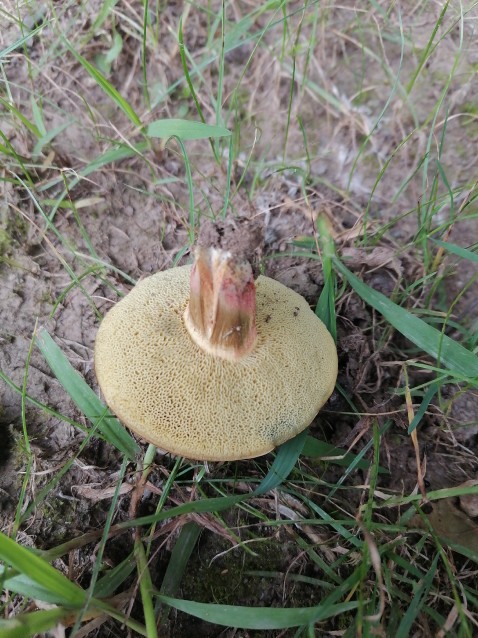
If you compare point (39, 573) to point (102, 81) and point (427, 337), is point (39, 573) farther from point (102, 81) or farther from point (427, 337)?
point (102, 81)

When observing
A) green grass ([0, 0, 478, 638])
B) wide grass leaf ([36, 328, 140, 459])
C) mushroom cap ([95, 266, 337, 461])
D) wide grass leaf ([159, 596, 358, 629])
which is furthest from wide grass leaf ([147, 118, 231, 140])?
wide grass leaf ([159, 596, 358, 629])

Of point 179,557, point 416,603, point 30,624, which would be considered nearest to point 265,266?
point 179,557

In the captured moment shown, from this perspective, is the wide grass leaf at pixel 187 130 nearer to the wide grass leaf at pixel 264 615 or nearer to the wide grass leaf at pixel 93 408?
the wide grass leaf at pixel 93 408

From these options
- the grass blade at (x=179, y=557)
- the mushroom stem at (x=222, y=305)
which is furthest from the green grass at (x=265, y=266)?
the mushroom stem at (x=222, y=305)

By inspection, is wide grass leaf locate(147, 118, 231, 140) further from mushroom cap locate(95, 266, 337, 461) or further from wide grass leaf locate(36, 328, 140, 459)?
wide grass leaf locate(36, 328, 140, 459)

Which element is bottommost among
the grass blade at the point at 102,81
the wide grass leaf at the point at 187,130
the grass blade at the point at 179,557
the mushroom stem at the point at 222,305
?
the grass blade at the point at 179,557
